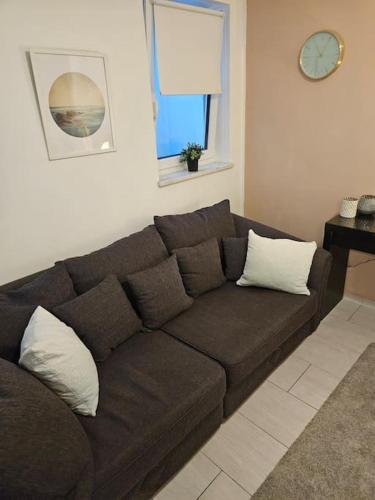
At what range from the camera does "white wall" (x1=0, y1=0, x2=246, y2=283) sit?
169cm

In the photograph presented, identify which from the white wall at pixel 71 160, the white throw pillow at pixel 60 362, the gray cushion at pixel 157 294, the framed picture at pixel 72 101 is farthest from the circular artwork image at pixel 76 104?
the white throw pillow at pixel 60 362

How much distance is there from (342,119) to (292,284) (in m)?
1.26

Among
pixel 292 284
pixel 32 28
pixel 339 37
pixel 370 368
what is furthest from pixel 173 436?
pixel 339 37

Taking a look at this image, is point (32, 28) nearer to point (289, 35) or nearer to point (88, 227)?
point (88, 227)

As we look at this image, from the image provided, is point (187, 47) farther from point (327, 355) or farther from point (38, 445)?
point (38, 445)

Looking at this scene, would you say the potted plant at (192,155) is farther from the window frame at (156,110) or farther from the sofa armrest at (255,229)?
the sofa armrest at (255,229)

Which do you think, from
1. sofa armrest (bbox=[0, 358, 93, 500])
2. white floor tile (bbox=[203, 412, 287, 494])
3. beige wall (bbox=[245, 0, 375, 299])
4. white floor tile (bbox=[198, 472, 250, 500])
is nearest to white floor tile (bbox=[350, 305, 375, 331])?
beige wall (bbox=[245, 0, 375, 299])

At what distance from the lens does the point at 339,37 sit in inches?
89.8

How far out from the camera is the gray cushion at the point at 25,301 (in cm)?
147

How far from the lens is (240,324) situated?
1938mm

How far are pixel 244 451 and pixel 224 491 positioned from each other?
21 cm

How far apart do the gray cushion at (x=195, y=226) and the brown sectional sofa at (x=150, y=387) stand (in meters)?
0.01

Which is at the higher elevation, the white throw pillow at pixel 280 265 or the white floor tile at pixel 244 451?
the white throw pillow at pixel 280 265

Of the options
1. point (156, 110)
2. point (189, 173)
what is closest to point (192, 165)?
point (189, 173)
